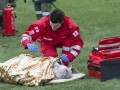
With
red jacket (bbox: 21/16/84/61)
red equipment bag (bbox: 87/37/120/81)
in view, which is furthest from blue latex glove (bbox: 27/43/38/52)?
red equipment bag (bbox: 87/37/120/81)

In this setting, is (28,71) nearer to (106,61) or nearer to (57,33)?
(57,33)

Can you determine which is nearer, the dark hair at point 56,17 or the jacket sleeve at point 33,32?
the dark hair at point 56,17

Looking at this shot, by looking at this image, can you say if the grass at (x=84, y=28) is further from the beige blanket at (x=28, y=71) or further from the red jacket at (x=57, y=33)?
the red jacket at (x=57, y=33)

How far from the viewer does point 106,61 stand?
5281mm

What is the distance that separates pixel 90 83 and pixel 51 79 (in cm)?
46

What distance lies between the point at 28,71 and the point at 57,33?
763 millimetres

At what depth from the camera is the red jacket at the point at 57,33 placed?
572cm

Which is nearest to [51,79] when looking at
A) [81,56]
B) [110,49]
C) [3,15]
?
[110,49]

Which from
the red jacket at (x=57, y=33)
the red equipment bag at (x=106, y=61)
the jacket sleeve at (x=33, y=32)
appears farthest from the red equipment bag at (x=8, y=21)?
the red equipment bag at (x=106, y=61)

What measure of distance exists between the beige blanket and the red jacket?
27cm

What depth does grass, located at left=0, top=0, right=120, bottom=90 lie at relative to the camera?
521cm

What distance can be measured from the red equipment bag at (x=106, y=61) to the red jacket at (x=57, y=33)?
26 centimetres

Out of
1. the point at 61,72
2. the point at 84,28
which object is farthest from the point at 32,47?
the point at 84,28

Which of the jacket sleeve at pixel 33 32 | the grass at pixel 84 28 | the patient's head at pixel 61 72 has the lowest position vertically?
the grass at pixel 84 28
